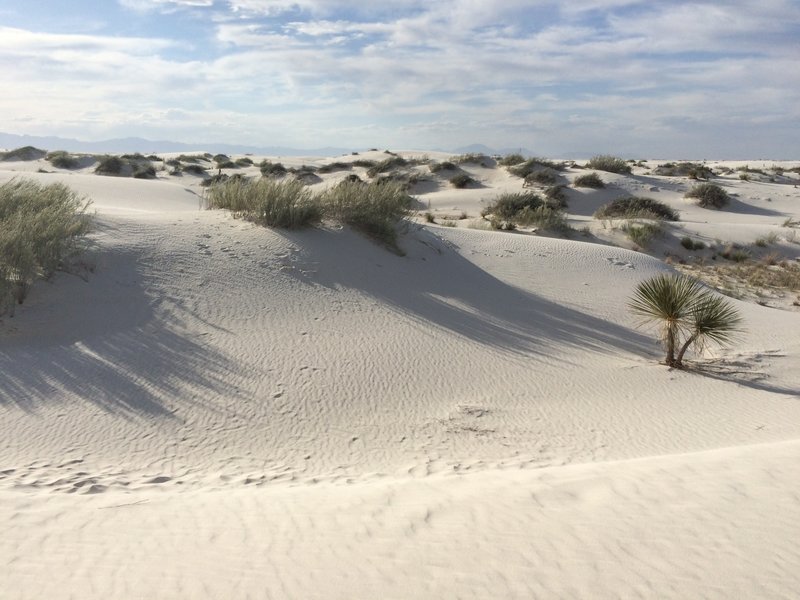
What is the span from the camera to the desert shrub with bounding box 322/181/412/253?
12.0 metres

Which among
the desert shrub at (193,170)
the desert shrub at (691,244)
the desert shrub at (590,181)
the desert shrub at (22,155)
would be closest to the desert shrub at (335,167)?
the desert shrub at (193,170)

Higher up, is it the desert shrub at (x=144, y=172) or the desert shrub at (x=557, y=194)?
the desert shrub at (x=557, y=194)

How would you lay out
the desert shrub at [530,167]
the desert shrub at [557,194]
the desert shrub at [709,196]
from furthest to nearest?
the desert shrub at [530,167]
the desert shrub at [709,196]
the desert shrub at [557,194]

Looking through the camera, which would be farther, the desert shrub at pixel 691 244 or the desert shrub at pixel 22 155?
Answer: the desert shrub at pixel 22 155

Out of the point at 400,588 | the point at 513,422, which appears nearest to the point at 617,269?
the point at 513,422

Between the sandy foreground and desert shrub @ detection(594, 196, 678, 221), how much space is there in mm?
11599

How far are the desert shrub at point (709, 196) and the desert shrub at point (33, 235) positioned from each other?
2714cm

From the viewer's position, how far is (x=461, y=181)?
101ft

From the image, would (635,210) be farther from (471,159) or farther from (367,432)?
(367,432)

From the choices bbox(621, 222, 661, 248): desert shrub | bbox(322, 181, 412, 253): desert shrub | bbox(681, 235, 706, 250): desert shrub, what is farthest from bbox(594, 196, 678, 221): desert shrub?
bbox(322, 181, 412, 253): desert shrub

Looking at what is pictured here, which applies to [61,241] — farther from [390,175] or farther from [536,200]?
[390,175]

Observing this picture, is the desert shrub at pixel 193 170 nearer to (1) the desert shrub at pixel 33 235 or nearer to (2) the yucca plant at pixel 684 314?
(1) the desert shrub at pixel 33 235

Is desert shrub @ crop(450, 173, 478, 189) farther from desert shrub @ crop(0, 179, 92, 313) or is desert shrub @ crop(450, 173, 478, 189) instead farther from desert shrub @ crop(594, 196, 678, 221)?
desert shrub @ crop(0, 179, 92, 313)

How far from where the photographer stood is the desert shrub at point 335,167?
36344 millimetres
